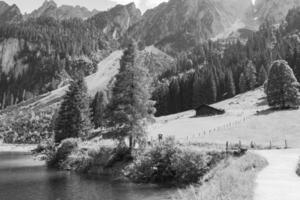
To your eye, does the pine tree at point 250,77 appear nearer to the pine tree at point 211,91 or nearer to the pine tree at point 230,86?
the pine tree at point 230,86

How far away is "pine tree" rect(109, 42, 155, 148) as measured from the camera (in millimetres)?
42406

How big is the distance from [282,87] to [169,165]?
4859 cm

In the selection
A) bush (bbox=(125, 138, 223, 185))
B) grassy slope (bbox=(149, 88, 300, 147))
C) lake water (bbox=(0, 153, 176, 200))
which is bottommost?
lake water (bbox=(0, 153, 176, 200))

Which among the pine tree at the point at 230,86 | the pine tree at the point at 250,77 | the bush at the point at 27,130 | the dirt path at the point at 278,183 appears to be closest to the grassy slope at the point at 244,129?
the dirt path at the point at 278,183

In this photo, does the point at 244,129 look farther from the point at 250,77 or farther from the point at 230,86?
the point at 250,77

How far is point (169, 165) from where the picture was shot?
3503 cm

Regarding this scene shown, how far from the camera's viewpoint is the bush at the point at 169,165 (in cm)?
3247

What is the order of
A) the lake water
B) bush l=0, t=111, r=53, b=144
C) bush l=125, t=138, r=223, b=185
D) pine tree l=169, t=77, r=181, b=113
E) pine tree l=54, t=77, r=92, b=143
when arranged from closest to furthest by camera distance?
the lake water → bush l=125, t=138, r=223, b=185 → pine tree l=54, t=77, r=92, b=143 → pine tree l=169, t=77, r=181, b=113 → bush l=0, t=111, r=53, b=144

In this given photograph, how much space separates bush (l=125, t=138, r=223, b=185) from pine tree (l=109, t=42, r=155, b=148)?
4378 mm

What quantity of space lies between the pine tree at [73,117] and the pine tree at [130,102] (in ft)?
62.6

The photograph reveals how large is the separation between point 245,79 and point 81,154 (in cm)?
10091

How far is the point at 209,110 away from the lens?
3538 inches

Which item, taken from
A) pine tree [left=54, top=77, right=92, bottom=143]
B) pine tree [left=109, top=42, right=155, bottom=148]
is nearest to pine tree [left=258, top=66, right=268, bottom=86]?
pine tree [left=54, top=77, right=92, bottom=143]

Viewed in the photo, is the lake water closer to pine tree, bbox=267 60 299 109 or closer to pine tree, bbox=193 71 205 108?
pine tree, bbox=267 60 299 109
